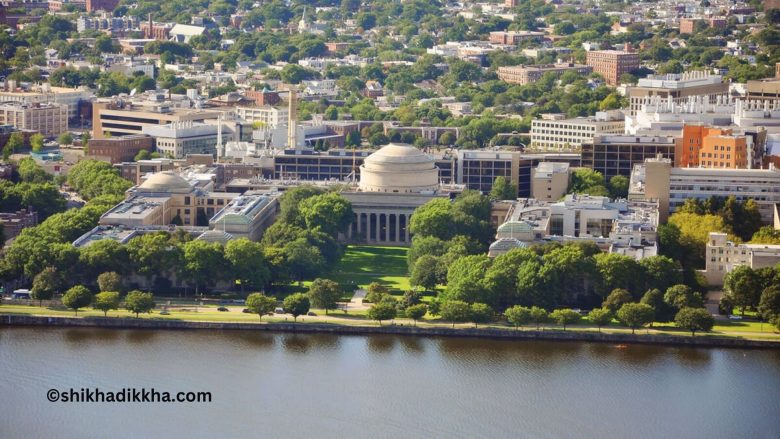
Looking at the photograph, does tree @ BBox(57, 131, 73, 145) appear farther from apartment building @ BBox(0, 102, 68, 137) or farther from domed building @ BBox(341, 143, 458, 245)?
domed building @ BBox(341, 143, 458, 245)

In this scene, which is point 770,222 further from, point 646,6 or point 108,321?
point 646,6

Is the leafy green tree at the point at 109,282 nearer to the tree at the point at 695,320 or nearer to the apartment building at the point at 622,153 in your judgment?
the tree at the point at 695,320

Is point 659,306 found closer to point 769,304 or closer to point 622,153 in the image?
point 769,304

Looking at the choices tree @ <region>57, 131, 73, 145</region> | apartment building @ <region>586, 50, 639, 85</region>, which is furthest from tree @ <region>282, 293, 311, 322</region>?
apartment building @ <region>586, 50, 639, 85</region>

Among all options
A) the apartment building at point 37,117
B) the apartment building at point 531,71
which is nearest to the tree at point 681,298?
the apartment building at point 37,117

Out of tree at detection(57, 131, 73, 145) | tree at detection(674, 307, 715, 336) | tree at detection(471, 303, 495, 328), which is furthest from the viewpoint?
tree at detection(57, 131, 73, 145)

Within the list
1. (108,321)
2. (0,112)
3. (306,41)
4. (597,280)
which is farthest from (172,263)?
(306,41)

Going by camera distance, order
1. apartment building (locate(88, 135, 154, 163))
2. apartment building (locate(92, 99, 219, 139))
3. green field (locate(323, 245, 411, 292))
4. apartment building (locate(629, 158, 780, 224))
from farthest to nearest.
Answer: apartment building (locate(92, 99, 219, 139)) < apartment building (locate(88, 135, 154, 163)) < apartment building (locate(629, 158, 780, 224)) < green field (locate(323, 245, 411, 292))
